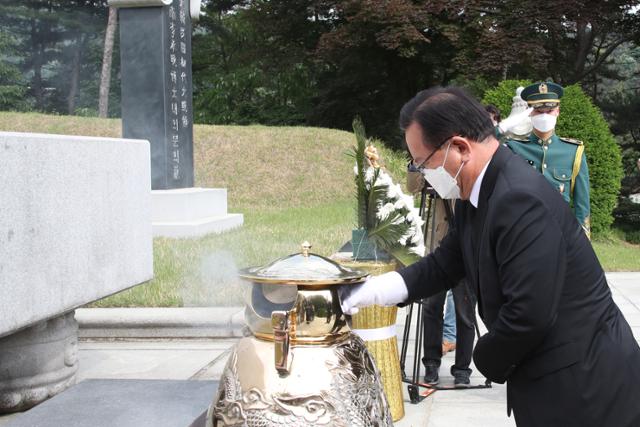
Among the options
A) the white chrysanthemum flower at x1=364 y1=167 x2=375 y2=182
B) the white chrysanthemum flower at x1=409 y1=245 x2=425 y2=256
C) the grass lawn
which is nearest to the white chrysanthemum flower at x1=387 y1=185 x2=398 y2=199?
the white chrysanthemum flower at x1=364 y1=167 x2=375 y2=182

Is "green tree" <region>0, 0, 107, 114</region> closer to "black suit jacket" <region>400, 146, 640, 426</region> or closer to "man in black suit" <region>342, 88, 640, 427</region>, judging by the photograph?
"man in black suit" <region>342, 88, 640, 427</region>

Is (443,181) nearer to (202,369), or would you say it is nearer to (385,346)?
(385,346)

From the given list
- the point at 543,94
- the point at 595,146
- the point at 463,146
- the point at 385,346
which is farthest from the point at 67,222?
the point at 595,146

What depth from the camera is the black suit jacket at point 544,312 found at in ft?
5.82

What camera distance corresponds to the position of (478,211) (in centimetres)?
199

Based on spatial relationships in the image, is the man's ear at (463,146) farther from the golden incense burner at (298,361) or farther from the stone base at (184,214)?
the stone base at (184,214)

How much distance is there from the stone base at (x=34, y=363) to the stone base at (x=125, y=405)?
44cm

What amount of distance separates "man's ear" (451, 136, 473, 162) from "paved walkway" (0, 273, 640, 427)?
2141mm

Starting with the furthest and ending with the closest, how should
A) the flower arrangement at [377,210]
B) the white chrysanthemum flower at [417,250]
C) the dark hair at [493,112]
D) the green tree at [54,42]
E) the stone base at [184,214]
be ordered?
the green tree at [54,42] < the stone base at [184,214] < the dark hair at [493,112] < the white chrysanthemum flower at [417,250] < the flower arrangement at [377,210]

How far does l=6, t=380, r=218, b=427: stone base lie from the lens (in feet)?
9.50

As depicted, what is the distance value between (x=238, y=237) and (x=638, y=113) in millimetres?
13705

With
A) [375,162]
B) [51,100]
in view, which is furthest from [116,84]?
[375,162]

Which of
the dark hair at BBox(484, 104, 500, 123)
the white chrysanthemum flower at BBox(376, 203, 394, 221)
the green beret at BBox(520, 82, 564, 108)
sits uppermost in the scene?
the green beret at BBox(520, 82, 564, 108)

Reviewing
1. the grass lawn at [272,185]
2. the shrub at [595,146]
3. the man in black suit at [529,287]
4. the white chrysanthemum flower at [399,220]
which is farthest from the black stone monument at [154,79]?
the man in black suit at [529,287]
